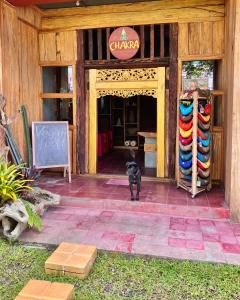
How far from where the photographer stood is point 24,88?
5262 millimetres

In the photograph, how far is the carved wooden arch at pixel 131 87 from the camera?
5.26m

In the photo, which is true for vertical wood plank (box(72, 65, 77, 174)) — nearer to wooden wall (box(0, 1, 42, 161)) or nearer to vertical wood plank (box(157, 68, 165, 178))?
wooden wall (box(0, 1, 42, 161))

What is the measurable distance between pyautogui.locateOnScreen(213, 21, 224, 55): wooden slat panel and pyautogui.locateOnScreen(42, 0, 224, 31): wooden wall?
11 centimetres

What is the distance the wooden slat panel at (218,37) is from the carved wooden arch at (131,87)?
93 cm

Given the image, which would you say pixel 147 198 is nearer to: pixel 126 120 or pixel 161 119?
pixel 161 119

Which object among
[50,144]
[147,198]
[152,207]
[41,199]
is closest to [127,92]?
[50,144]

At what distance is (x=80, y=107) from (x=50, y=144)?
0.93 m

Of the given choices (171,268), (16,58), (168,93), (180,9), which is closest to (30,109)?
(16,58)

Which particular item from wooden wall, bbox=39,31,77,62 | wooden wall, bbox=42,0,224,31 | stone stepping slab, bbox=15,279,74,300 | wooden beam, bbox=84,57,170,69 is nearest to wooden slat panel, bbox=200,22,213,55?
wooden wall, bbox=42,0,224,31

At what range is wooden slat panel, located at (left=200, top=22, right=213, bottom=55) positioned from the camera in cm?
494

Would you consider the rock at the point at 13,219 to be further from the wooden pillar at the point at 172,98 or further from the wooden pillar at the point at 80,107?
the wooden pillar at the point at 172,98

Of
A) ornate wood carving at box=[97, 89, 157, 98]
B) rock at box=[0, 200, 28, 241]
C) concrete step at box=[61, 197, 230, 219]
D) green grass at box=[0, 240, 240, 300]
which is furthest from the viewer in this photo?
ornate wood carving at box=[97, 89, 157, 98]

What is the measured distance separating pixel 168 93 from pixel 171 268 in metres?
3.32

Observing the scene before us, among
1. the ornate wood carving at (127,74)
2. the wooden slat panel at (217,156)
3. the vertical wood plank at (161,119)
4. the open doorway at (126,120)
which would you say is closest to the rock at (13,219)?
the vertical wood plank at (161,119)
